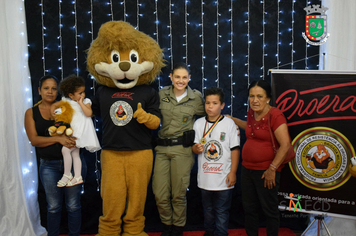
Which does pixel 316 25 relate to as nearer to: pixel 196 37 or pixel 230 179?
pixel 196 37

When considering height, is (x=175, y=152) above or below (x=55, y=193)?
above

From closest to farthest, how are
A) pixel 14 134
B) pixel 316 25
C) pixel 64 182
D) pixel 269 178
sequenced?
pixel 269 178, pixel 64 182, pixel 14 134, pixel 316 25

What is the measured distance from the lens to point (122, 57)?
2.49 m

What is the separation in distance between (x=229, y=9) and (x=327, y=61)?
44.4 inches

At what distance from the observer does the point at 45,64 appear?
3018mm

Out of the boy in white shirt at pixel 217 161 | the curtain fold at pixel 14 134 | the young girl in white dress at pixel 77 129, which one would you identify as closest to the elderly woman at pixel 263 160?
the boy in white shirt at pixel 217 161

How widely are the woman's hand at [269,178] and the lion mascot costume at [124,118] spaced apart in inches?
38.2

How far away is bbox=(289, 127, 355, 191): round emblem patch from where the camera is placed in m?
2.66

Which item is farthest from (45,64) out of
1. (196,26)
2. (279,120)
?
(279,120)

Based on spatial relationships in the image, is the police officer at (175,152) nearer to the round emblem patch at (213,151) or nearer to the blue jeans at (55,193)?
the round emblem patch at (213,151)

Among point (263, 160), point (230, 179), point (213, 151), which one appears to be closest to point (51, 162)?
point (213, 151)

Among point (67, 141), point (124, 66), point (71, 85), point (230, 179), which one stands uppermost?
point (124, 66)

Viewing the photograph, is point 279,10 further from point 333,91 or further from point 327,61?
point 333,91

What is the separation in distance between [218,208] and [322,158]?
105cm
